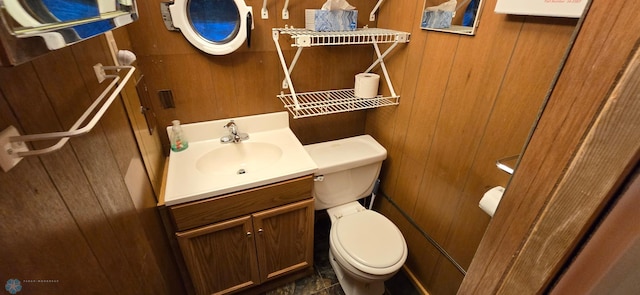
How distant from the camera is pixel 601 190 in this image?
0.30 metres

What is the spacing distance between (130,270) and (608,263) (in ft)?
3.18

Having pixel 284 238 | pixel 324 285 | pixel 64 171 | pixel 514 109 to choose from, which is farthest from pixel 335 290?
pixel 64 171

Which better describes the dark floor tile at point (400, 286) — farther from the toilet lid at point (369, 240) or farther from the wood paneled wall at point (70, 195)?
the wood paneled wall at point (70, 195)

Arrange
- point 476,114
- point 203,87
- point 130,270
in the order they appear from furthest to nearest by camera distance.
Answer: point 203,87 → point 476,114 → point 130,270

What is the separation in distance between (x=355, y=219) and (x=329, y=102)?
0.67 meters

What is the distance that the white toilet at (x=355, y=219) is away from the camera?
1.24 m

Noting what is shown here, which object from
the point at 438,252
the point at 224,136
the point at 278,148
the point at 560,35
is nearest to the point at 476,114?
the point at 560,35

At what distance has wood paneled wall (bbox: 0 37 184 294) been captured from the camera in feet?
1.28

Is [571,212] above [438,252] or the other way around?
above

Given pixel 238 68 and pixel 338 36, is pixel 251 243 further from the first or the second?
pixel 338 36

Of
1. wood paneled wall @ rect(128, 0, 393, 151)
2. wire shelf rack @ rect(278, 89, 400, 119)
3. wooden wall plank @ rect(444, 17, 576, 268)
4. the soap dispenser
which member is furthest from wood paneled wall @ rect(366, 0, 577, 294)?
the soap dispenser

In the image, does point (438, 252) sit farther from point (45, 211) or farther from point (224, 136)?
point (45, 211)

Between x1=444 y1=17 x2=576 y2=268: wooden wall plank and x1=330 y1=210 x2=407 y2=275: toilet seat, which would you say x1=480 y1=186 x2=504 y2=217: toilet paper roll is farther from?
x1=330 y1=210 x2=407 y2=275: toilet seat

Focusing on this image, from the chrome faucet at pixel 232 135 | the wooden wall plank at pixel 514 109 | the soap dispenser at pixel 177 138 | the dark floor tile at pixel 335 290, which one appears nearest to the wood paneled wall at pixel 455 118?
the wooden wall plank at pixel 514 109
